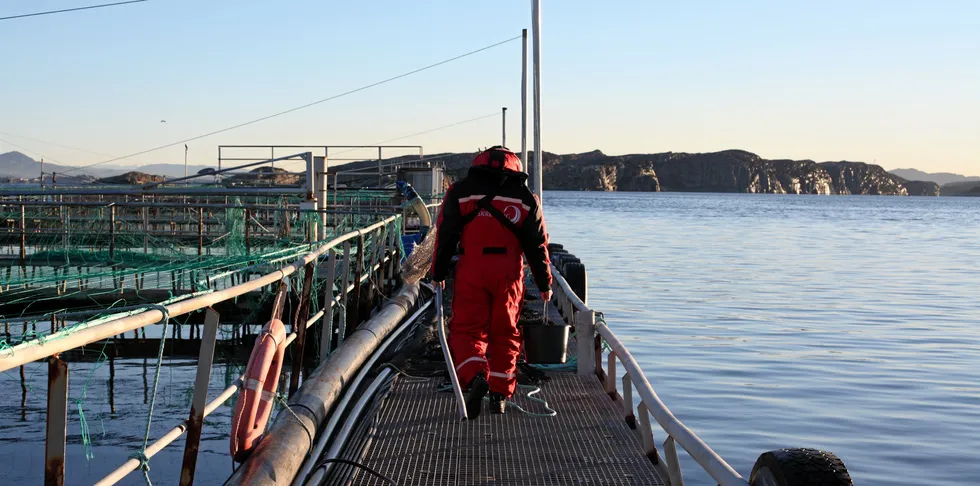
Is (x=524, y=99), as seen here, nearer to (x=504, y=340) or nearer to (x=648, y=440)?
(x=504, y=340)

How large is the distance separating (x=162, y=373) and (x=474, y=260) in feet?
29.7

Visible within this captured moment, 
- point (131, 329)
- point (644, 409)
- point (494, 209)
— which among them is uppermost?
point (494, 209)

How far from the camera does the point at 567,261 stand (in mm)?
15789

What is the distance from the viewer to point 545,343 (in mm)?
9016

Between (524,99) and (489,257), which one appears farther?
(524,99)

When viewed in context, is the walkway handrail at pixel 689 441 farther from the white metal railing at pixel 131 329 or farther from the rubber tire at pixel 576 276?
the rubber tire at pixel 576 276

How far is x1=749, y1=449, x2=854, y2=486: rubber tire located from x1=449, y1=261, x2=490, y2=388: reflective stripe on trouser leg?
135 inches

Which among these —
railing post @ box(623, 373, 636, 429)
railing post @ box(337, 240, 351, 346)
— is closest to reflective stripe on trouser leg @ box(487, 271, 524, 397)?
railing post @ box(623, 373, 636, 429)

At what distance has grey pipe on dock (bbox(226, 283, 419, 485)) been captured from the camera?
5.50 meters

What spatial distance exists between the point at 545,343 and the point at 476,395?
6.44ft

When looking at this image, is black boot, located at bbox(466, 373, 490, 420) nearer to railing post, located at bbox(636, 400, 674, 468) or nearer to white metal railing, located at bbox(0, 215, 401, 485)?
white metal railing, located at bbox(0, 215, 401, 485)

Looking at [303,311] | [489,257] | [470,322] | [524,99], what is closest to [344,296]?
[303,311]

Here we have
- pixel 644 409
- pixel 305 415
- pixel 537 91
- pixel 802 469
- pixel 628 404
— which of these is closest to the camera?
pixel 802 469

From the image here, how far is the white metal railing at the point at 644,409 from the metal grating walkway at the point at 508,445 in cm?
12
